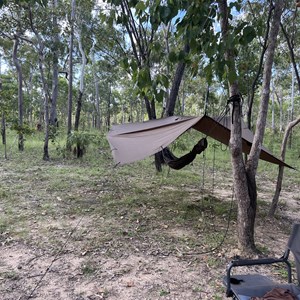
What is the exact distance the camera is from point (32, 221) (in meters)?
3.25

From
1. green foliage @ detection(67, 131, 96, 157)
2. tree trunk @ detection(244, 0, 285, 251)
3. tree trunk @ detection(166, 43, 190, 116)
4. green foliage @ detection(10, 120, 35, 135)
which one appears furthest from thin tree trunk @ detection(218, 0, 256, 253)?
green foliage @ detection(10, 120, 35, 135)

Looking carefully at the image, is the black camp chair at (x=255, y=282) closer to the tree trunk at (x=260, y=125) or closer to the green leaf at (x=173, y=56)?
the tree trunk at (x=260, y=125)

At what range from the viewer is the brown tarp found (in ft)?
8.97

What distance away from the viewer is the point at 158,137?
3006 millimetres

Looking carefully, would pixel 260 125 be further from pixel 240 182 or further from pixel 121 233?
pixel 121 233

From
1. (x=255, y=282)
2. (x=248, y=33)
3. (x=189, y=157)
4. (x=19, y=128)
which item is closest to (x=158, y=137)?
(x=189, y=157)

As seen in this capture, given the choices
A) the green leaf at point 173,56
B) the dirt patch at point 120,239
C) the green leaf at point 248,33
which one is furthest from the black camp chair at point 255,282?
the green leaf at point 173,56

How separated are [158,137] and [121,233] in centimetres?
104

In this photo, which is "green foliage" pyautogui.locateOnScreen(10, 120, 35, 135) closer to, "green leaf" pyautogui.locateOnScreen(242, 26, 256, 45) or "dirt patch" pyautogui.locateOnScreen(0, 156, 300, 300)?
"dirt patch" pyautogui.locateOnScreen(0, 156, 300, 300)

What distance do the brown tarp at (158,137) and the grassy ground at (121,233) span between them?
0.82 meters

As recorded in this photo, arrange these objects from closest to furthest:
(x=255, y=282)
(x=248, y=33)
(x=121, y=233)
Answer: (x=255, y=282)
(x=248, y=33)
(x=121, y=233)

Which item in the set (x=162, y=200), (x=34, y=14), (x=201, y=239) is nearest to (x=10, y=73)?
(x=34, y=14)

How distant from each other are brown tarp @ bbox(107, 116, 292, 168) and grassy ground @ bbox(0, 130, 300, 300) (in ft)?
2.68

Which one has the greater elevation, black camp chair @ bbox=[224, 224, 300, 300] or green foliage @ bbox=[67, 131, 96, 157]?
green foliage @ bbox=[67, 131, 96, 157]
